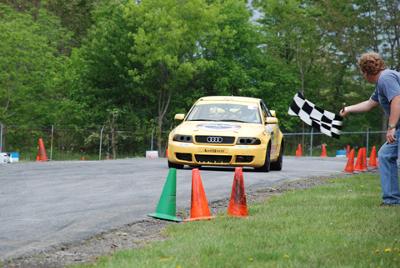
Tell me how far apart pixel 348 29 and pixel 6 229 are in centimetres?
3955

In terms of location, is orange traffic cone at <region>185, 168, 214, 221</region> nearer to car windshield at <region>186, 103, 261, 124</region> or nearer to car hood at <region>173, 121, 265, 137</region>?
car hood at <region>173, 121, 265, 137</region>

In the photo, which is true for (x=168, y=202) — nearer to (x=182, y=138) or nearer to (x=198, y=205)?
(x=198, y=205)

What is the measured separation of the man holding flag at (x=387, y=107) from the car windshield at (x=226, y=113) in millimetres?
7205

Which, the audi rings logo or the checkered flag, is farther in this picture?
the checkered flag

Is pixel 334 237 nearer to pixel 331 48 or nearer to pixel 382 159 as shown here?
pixel 382 159

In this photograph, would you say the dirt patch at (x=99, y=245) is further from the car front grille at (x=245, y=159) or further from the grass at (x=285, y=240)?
the car front grille at (x=245, y=159)

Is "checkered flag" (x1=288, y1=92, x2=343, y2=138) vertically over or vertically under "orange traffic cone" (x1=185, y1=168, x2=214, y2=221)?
over

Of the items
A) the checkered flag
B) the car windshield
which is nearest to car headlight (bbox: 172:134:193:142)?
the car windshield

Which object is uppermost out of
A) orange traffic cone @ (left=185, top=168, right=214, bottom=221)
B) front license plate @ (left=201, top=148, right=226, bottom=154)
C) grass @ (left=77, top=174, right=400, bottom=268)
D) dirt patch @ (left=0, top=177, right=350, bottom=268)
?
front license plate @ (left=201, top=148, right=226, bottom=154)

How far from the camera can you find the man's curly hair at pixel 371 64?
936 cm

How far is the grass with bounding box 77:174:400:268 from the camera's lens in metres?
5.76

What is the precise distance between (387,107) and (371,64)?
52 centimetres

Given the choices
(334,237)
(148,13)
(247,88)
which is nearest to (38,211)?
(334,237)

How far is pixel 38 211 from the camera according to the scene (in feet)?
29.8
